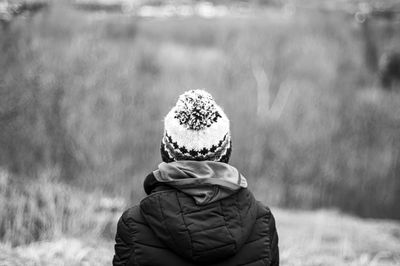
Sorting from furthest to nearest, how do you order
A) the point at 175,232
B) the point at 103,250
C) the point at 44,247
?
the point at 103,250, the point at 44,247, the point at 175,232

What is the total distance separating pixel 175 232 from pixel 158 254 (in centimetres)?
14

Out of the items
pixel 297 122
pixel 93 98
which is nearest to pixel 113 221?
pixel 93 98

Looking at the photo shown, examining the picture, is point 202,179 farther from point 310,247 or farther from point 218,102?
point 218,102

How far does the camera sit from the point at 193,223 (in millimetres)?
1823

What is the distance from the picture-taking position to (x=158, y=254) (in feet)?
6.24

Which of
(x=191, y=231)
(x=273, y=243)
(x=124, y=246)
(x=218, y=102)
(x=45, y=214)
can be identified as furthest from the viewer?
(x=218, y=102)

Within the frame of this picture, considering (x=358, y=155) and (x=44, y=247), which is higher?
(x=44, y=247)

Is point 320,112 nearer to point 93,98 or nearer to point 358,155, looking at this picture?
point 358,155

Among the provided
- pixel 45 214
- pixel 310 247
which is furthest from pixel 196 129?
pixel 310 247

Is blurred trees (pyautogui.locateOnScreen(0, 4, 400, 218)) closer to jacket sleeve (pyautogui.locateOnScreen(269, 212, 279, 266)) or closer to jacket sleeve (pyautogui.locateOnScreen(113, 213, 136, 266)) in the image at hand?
jacket sleeve (pyautogui.locateOnScreen(113, 213, 136, 266))

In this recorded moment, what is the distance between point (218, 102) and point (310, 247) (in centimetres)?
775

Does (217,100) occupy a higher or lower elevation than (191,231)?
lower

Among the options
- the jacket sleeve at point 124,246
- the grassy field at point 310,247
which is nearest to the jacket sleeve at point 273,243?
the jacket sleeve at point 124,246

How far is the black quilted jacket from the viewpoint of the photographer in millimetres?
1828
